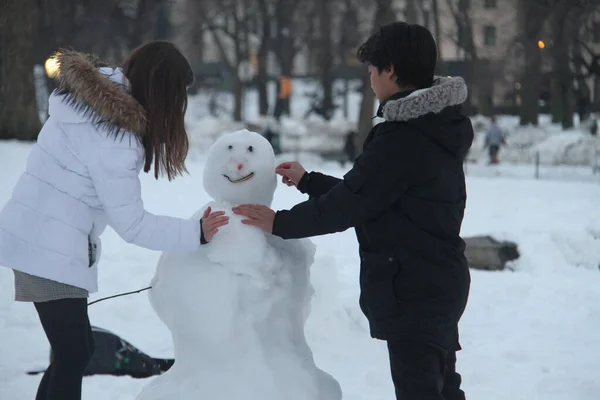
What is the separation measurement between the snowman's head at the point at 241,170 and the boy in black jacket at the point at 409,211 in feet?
1.49

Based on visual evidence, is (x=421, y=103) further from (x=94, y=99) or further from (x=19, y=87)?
(x=19, y=87)

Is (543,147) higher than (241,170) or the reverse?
the reverse

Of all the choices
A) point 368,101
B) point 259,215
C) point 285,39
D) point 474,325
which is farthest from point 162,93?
point 285,39

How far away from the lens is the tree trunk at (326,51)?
3438 centimetres

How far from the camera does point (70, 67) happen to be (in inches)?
131

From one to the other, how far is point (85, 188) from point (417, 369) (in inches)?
55.7

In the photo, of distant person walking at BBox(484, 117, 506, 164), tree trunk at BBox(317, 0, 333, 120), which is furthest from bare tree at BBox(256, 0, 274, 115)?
distant person walking at BBox(484, 117, 506, 164)

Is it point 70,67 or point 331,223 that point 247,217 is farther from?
point 70,67

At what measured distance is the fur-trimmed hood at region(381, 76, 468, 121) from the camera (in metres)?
3.15

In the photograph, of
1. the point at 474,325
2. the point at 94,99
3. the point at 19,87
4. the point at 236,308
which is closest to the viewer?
the point at 94,99

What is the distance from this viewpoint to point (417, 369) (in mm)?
3199

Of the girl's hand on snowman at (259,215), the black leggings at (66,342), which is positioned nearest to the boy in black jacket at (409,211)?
the girl's hand on snowman at (259,215)

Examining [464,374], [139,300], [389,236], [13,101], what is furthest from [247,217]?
[13,101]

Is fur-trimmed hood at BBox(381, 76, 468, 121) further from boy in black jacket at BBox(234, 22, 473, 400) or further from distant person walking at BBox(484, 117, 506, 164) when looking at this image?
distant person walking at BBox(484, 117, 506, 164)
